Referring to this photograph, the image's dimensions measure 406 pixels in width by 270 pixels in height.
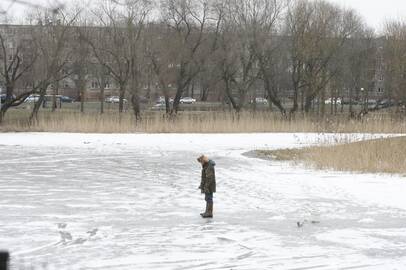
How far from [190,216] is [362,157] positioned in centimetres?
846

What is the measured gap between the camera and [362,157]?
1622 centimetres

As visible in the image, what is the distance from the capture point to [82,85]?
5178 cm

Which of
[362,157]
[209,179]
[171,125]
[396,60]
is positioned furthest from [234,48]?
[209,179]

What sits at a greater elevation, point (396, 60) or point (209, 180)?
point (396, 60)

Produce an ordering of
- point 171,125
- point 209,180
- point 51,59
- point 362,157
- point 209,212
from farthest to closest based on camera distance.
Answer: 1. point 51,59
2. point 171,125
3. point 362,157
4. point 209,180
5. point 209,212

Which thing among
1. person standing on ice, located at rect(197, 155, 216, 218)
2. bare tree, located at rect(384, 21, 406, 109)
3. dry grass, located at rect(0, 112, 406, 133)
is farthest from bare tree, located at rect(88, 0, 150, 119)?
person standing on ice, located at rect(197, 155, 216, 218)

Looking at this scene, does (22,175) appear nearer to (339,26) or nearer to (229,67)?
(229,67)

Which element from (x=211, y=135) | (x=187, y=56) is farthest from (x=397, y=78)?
(x=211, y=135)

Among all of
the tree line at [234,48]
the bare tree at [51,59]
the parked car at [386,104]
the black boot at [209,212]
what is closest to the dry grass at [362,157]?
the black boot at [209,212]

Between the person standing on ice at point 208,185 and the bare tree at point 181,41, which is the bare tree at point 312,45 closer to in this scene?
the bare tree at point 181,41

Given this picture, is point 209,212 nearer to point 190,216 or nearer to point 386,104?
point 190,216

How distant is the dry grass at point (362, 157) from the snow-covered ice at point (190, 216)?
0.78m

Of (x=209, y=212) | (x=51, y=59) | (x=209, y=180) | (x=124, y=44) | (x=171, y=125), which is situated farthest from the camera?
(x=124, y=44)

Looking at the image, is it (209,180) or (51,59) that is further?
(51,59)
